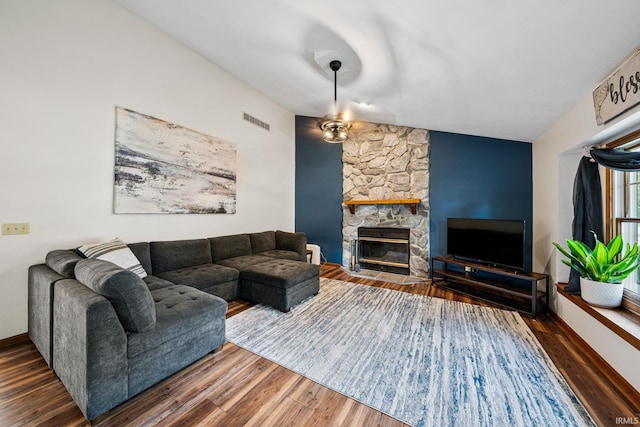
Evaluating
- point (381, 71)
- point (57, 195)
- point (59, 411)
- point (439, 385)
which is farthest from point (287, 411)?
point (381, 71)

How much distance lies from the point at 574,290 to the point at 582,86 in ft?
6.49

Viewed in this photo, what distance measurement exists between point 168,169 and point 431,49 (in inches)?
129

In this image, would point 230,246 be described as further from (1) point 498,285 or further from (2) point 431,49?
(1) point 498,285

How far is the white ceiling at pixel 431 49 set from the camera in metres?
1.62

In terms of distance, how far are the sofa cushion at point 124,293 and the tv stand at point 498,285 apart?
372 centimetres

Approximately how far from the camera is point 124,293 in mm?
1396

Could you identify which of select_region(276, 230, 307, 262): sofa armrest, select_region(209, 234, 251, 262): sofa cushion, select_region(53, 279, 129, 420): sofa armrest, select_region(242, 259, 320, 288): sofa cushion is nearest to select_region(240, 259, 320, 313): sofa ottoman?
select_region(242, 259, 320, 288): sofa cushion

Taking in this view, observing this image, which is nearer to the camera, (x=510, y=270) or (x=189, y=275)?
(x=189, y=275)

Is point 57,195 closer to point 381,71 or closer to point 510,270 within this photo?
point 381,71

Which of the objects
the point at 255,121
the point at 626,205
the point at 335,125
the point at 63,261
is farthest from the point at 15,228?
the point at 626,205

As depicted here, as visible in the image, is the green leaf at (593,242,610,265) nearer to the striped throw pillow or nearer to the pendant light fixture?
the pendant light fixture

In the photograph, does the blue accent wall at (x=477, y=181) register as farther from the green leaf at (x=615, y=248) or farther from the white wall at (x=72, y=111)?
the white wall at (x=72, y=111)

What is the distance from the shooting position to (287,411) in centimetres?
143

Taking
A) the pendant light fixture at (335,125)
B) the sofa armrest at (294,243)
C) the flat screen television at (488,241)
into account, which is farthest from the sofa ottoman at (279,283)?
the flat screen television at (488,241)
